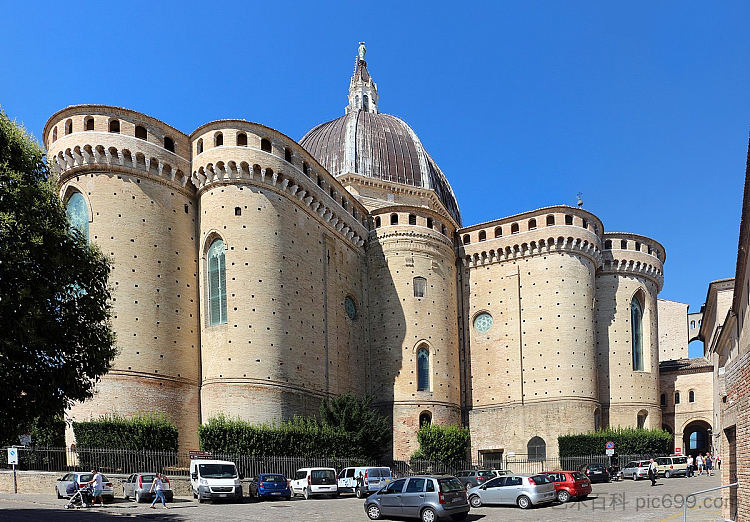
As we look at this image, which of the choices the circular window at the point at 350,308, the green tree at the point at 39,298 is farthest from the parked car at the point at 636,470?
the green tree at the point at 39,298

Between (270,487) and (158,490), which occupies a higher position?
(158,490)

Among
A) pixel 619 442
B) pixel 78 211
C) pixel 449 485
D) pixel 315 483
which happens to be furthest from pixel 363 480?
pixel 619 442

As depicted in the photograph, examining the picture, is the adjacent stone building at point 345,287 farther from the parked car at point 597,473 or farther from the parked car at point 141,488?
the parked car at point 597,473

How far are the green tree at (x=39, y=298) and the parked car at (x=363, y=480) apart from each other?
40.1 feet

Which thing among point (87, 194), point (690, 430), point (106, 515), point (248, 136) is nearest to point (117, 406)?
point (87, 194)

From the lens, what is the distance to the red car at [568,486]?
76.3 feet

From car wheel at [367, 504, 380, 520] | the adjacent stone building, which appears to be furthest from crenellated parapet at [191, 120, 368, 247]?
car wheel at [367, 504, 380, 520]

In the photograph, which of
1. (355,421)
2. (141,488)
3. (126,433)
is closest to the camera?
(141,488)

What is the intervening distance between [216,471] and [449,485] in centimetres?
904

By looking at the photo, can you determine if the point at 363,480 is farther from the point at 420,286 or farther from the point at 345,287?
the point at 420,286

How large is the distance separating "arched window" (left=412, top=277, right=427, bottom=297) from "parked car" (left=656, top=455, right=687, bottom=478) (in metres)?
14.9

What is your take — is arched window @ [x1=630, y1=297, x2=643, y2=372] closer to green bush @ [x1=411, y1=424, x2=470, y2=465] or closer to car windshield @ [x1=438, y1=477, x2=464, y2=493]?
green bush @ [x1=411, y1=424, x2=470, y2=465]

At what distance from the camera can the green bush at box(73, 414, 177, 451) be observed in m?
26.7

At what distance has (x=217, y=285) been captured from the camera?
1312 inches
